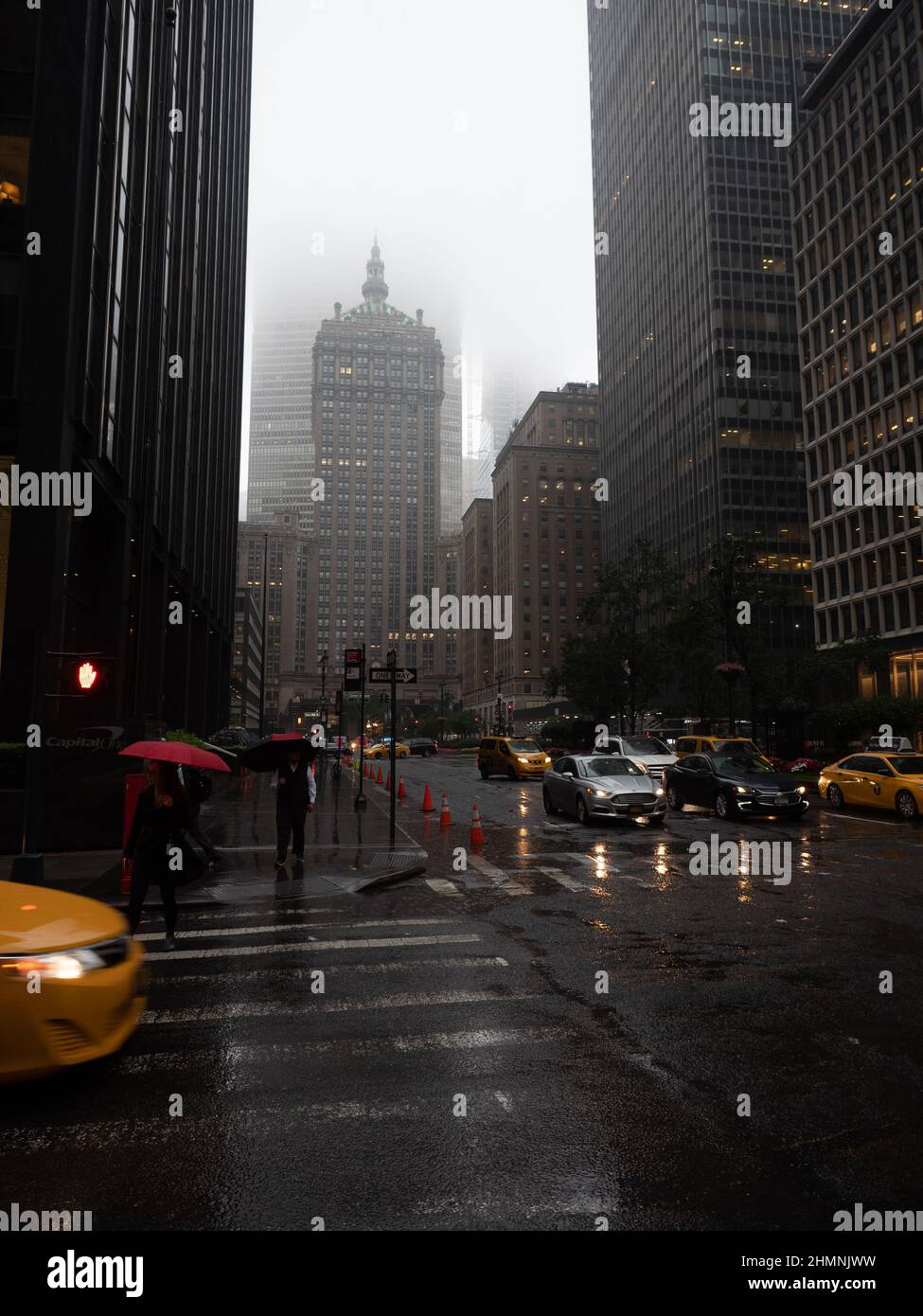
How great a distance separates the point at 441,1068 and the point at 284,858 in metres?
7.93

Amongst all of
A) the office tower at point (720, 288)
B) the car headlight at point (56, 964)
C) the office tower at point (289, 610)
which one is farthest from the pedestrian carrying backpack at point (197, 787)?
the office tower at point (289, 610)

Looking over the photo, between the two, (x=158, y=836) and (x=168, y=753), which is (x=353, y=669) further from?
(x=158, y=836)

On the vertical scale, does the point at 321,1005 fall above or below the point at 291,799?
below

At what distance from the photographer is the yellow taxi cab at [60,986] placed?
4.38 m

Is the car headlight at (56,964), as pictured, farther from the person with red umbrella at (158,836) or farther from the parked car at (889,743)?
the parked car at (889,743)

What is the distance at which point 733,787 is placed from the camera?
18.8 metres

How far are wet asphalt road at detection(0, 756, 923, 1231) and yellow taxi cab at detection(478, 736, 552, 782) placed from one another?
2581cm

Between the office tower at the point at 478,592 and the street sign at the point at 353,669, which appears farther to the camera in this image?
the office tower at the point at 478,592

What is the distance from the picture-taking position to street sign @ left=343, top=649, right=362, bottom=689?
19.0 m

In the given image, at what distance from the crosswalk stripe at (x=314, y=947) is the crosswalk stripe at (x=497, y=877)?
2.68 metres

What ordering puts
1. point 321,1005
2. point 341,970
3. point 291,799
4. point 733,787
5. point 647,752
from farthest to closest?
point 647,752 → point 733,787 → point 291,799 → point 341,970 → point 321,1005

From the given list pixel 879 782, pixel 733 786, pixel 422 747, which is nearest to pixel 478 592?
pixel 422 747

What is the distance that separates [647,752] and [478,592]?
150816mm

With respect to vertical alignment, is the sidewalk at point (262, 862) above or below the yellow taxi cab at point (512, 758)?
below
